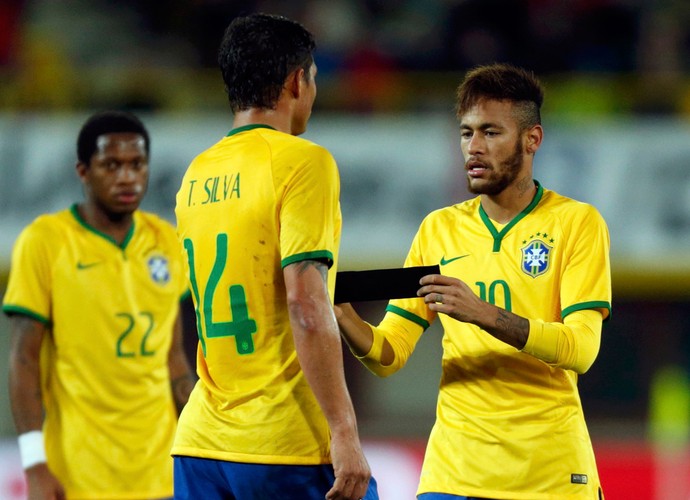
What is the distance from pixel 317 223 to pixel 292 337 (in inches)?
13.2

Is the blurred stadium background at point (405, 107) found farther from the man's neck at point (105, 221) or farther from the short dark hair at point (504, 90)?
the short dark hair at point (504, 90)

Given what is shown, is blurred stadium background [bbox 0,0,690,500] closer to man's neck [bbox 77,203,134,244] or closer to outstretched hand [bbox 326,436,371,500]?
man's neck [bbox 77,203,134,244]

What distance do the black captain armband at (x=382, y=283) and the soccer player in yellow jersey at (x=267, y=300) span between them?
0.16 m

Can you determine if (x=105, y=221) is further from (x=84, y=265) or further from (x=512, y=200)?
(x=512, y=200)

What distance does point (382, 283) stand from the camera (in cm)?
367

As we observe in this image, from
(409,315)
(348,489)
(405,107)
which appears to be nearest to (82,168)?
(409,315)

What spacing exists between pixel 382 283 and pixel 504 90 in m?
0.85

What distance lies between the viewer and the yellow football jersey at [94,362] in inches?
195

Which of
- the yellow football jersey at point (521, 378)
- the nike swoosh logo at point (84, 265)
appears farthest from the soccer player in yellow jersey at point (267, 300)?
the nike swoosh logo at point (84, 265)

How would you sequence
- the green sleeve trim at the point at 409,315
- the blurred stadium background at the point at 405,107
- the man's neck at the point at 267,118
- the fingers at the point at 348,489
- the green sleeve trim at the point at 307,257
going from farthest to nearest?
1. the blurred stadium background at the point at 405,107
2. the green sleeve trim at the point at 409,315
3. the man's neck at the point at 267,118
4. the green sleeve trim at the point at 307,257
5. the fingers at the point at 348,489

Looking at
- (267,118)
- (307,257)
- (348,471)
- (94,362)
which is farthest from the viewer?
(94,362)

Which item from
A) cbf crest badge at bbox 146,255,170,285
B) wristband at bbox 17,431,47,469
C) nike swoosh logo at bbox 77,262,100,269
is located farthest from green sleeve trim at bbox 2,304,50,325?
cbf crest badge at bbox 146,255,170,285

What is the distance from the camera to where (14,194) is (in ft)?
37.6

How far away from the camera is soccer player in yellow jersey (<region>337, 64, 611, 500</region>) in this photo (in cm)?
384
